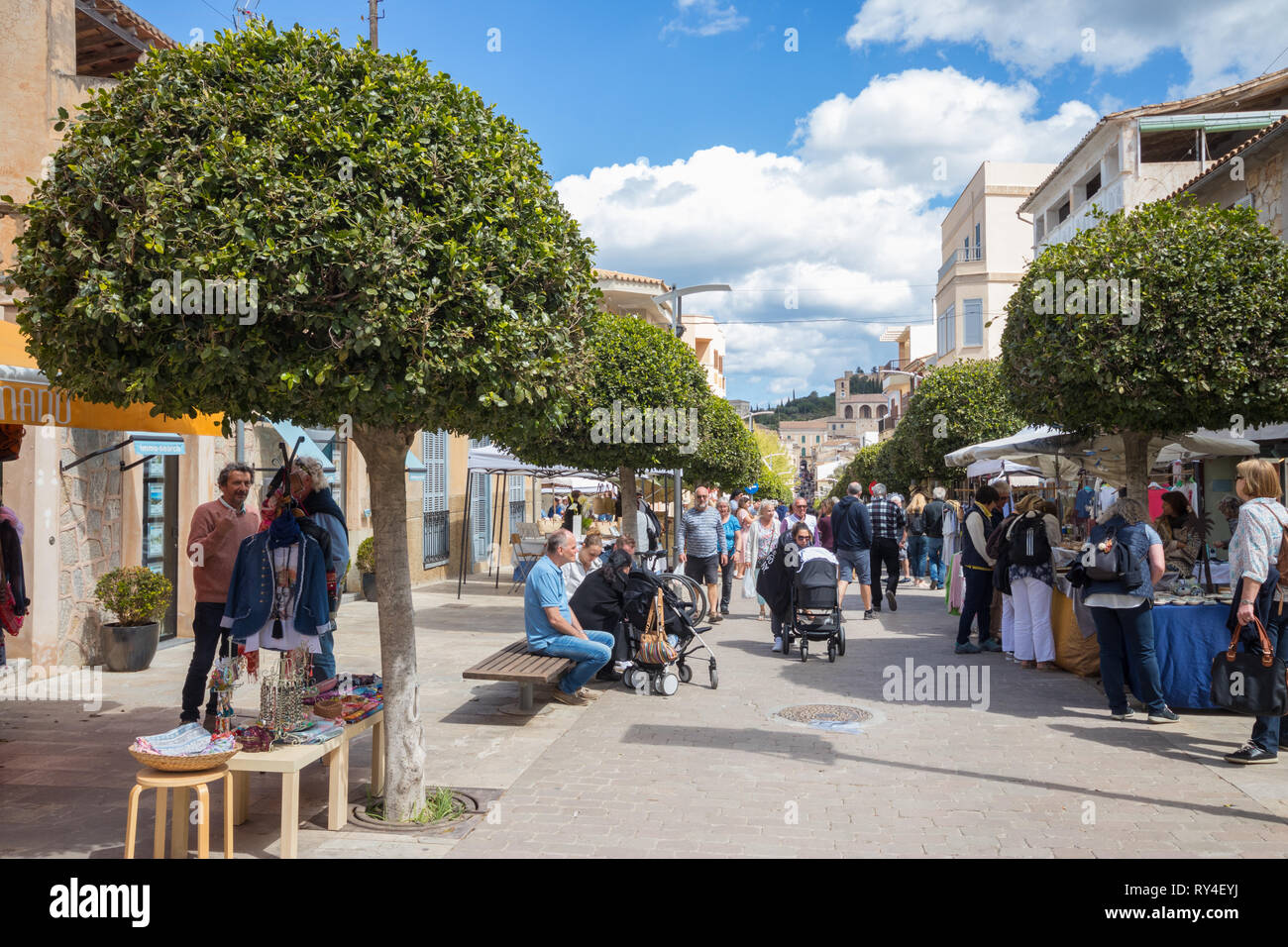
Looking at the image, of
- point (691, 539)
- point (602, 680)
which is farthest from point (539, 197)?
point (691, 539)

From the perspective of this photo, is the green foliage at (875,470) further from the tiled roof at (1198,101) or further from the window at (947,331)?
the tiled roof at (1198,101)

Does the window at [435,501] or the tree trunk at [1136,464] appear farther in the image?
the window at [435,501]

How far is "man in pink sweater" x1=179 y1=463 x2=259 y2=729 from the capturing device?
21.3 feet

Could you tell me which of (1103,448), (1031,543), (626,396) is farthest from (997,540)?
(626,396)

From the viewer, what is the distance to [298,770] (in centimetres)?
457

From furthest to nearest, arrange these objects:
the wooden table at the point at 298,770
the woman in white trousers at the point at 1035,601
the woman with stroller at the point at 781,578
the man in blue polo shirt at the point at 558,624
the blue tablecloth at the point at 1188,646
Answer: the woman with stroller at the point at 781,578 → the woman in white trousers at the point at 1035,601 → the man in blue polo shirt at the point at 558,624 → the blue tablecloth at the point at 1188,646 → the wooden table at the point at 298,770

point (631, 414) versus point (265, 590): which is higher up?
point (631, 414)

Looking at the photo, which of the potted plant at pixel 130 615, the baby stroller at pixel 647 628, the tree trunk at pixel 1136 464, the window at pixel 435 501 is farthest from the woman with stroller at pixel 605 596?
the window at pixel 435 501

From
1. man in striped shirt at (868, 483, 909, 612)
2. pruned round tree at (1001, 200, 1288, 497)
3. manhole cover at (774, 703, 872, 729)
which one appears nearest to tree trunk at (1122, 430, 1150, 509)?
pruned round tree at (1001, 200, 1288, 497)

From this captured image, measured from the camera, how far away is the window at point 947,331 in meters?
43.0
